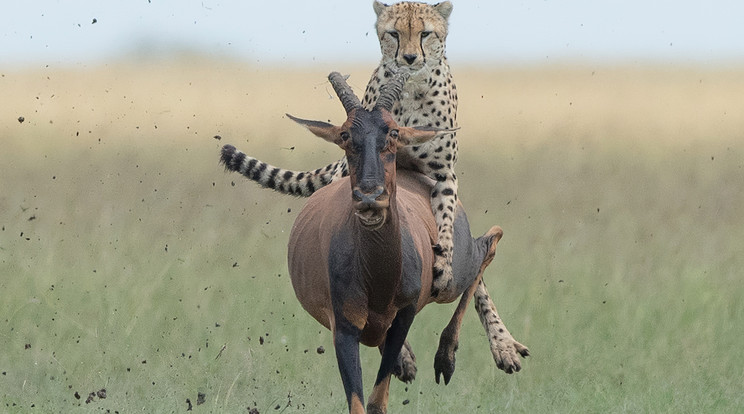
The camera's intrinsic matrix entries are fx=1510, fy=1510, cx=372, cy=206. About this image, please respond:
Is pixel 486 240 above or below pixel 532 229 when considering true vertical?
above

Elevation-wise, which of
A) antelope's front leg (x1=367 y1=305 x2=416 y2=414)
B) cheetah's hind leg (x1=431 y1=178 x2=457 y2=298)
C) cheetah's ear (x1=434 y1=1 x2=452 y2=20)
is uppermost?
cheetah's ear (x1=434 y1=1 x2=452 y2=20)

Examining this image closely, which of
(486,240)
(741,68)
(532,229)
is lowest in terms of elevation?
(741,68)

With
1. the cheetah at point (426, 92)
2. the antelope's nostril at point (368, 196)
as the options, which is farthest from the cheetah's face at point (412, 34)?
the antelope's nostril at point (368, 196)

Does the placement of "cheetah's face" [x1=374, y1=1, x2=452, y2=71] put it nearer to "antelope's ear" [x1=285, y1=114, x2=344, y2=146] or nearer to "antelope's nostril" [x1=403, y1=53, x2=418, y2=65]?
"antelope's nostril" [x1=403, y1=53, x2=418, y2=65]

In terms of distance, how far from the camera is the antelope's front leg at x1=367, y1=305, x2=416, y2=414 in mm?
7410

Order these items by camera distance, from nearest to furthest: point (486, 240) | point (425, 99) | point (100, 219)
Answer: point (425, 99) → point (486, 240) → point (100, 219)

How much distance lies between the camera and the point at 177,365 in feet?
31.4

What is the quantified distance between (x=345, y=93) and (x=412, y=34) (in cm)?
135

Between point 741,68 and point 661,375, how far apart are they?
71.9ft

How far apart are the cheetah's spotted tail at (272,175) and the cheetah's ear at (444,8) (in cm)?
110

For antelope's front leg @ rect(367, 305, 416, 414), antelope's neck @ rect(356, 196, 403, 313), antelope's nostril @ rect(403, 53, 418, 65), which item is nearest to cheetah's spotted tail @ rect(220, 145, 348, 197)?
antelope's nostril @ rect(403, 53, 418, 65)

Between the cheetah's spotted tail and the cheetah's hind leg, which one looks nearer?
the cheetah's hind leg

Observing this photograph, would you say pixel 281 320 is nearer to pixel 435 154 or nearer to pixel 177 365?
pixel 177 365

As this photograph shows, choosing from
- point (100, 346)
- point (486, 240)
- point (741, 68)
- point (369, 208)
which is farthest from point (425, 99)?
point (741, 68)
